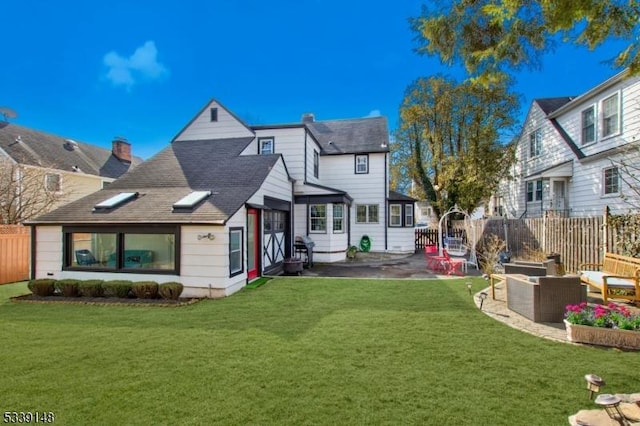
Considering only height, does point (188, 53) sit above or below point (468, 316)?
above

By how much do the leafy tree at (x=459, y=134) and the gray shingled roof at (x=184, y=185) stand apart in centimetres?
1240

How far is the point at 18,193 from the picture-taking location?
13547mm

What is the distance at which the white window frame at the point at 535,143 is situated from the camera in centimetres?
1727

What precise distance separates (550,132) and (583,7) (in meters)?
15.3

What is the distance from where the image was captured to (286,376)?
3607 millimetres

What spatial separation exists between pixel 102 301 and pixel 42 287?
1941mm

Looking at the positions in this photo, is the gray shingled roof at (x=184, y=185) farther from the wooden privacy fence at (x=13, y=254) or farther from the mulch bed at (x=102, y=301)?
the wooden privacy fence at (x=13, y=254)

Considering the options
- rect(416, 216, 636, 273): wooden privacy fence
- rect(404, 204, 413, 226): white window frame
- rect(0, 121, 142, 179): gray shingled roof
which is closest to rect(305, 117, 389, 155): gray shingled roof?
rect(404, 204, 413, 226): white window frame

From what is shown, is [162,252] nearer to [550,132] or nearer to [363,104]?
[363,104]

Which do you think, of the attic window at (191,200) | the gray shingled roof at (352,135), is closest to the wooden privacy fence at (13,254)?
the attic window at (191,200)

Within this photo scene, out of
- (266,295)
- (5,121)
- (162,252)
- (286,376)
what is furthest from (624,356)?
(5,121)

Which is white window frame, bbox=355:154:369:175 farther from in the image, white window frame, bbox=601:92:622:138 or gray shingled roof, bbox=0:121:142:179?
gray shingled roof, bbox=0:121:142:179

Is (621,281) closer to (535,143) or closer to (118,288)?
(118,288)

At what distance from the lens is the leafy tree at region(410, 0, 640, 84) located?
419 cm
